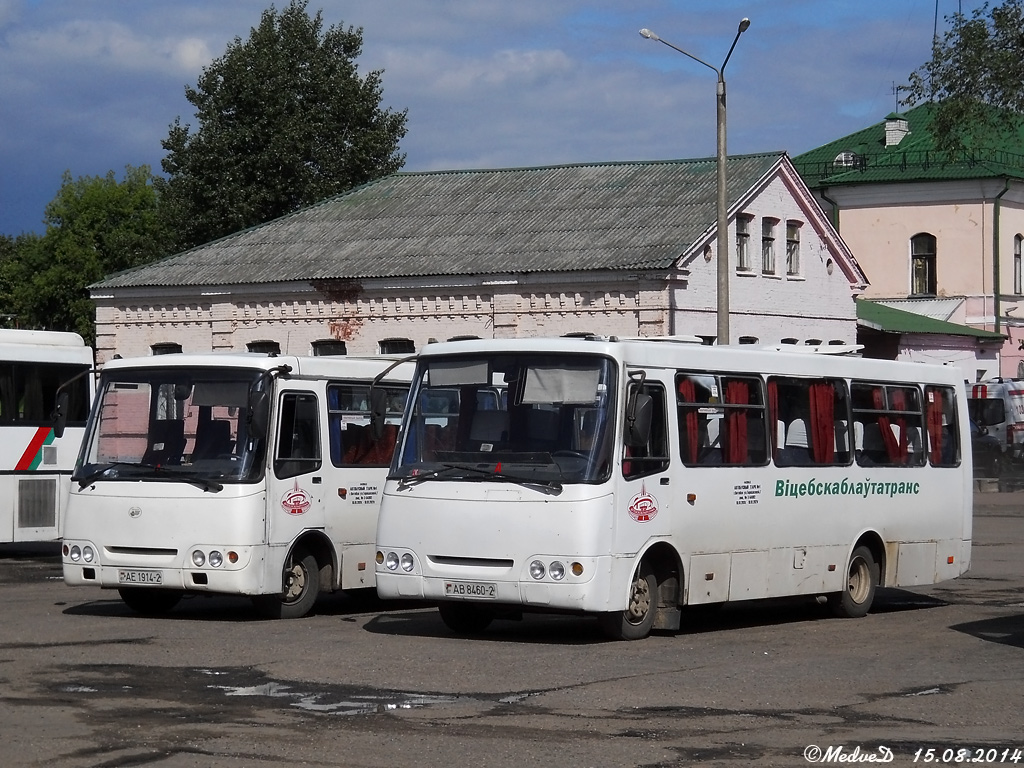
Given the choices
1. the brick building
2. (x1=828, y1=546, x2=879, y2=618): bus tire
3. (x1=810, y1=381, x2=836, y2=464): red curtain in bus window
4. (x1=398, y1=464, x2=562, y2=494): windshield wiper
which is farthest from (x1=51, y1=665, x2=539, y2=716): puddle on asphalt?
the brick building

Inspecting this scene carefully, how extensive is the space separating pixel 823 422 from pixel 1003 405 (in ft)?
113

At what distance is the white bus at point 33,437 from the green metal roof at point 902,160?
131 ft

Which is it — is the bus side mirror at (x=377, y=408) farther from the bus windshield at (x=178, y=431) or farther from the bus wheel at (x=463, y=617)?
the bus wheel at (x=463, y=617)

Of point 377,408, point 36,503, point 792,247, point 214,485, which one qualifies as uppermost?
point 792,247

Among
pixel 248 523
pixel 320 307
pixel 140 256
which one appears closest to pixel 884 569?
pixel 248 523

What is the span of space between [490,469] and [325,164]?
172ft

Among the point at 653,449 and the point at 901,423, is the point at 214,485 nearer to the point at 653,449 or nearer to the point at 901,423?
the point at 653,449

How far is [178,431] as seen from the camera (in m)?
15.8

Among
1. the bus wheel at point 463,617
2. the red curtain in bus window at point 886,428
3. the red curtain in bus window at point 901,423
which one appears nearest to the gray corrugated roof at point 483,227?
the red curtain in bus window at point 901,423

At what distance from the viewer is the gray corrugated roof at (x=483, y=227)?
4234cm

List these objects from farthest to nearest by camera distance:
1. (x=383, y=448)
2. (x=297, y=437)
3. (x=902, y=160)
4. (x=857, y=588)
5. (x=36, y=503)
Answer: (x=902, y=160)
(x=36, y=503)
(x=383, y=448)
(x=857, y=588)
(x=297, y=437)

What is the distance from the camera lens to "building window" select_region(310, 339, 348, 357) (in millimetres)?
45156

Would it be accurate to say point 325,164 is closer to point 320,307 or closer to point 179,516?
point 320,307

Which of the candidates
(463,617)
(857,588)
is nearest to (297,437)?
(463,617)
